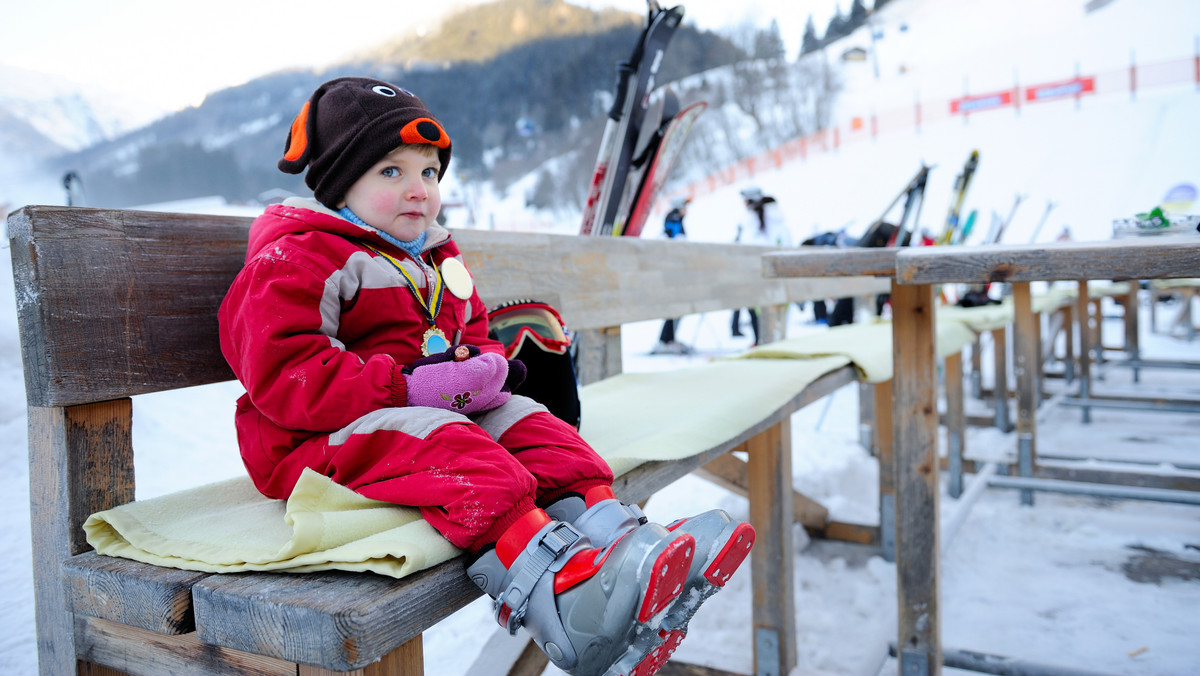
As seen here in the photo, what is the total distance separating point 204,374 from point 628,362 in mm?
5368

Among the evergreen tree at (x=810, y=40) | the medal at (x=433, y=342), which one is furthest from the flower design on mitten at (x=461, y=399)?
the evergreen tree at (x=810, y=40)

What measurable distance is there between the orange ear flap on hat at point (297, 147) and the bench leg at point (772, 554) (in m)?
1.01

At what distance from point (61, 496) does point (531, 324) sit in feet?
2.00

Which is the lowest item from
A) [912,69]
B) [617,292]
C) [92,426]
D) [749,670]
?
[749,670]

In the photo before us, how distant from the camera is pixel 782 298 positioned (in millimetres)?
2779

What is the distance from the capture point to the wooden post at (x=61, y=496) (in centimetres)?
74

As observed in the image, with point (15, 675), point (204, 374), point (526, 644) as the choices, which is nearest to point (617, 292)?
point (526, 644)

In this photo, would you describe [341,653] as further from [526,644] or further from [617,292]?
[617,292]

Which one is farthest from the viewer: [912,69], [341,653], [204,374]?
[912,69]

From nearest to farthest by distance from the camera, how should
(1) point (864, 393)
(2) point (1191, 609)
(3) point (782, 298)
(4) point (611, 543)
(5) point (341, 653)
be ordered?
1. (5) point (341, 653)
2. (4) point (611, 543)
3. (2) point (1191, 609)
4. (3) point (782, 298)
5. (1) point (864, 393)

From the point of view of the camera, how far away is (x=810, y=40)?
103ft

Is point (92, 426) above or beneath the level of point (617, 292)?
beneath

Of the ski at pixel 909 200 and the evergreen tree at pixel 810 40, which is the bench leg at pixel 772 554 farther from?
the evergreen tree at pixel 810 40

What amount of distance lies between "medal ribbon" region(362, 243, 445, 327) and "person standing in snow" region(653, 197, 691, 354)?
5100 mm
